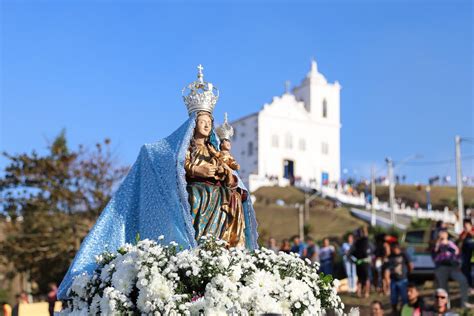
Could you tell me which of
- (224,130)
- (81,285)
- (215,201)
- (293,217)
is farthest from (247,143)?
(81,285)

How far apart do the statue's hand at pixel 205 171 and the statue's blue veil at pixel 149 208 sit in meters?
0.22

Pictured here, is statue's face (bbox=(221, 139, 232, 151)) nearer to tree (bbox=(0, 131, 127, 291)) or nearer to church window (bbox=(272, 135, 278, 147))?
tree (bbox=(0, 131, 127, 291))

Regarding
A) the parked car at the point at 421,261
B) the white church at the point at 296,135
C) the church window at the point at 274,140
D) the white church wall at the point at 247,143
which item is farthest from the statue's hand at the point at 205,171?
the church window at the point at 274,140

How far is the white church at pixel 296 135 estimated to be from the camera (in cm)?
8138

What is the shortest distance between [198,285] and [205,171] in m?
1.77

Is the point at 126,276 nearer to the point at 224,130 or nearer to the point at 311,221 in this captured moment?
the point at 224,130

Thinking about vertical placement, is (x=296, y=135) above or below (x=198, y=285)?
above

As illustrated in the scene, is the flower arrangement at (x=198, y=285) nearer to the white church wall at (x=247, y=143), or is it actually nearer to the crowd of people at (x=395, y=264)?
the crowd of people at (x=395, y=264)

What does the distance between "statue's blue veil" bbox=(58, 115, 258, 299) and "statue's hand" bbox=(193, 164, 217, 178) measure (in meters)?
0.22

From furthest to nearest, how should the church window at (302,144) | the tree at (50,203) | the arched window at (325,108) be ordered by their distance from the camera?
1. the arched window at (325,108)
2. the church window at (302,144)
3. the tree at (50,203)

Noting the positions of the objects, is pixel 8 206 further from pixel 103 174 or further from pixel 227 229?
pixel 227 229

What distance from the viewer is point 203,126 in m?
7.71

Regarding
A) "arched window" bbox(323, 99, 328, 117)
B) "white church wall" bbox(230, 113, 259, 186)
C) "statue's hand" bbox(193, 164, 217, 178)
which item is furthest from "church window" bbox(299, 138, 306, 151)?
"statue's hand" bbox(193, 164, 217, 178)

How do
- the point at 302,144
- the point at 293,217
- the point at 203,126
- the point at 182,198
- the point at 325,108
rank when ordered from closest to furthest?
the point at 182,198 < the point at 203,126 < the point at 293,217 < the point at 302,144 < the point at 325,108
